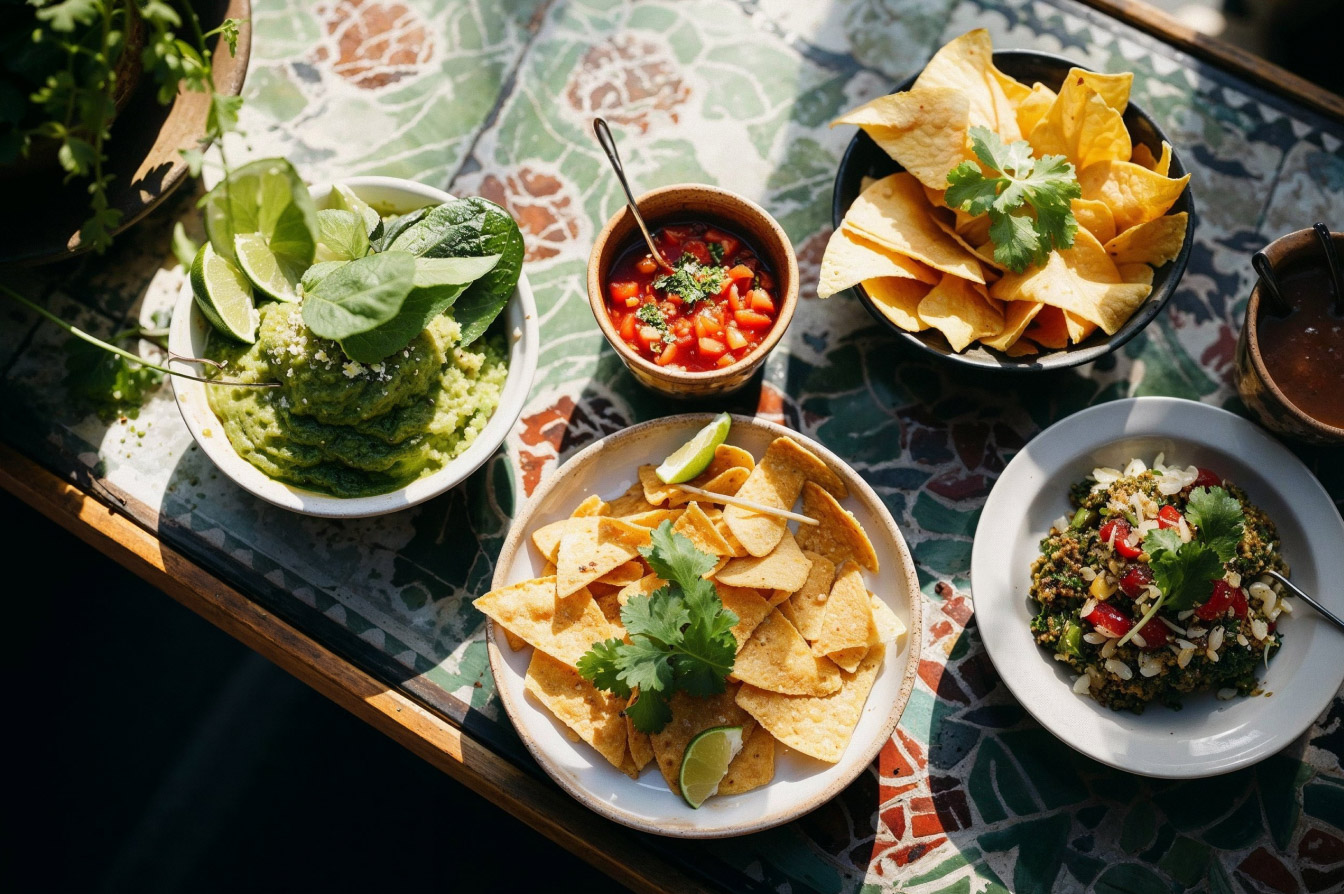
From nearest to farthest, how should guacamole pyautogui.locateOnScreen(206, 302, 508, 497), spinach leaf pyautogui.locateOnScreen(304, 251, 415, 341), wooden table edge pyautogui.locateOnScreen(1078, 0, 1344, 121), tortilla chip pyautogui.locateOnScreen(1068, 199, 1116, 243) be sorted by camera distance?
1. spinach leaf pyautogui.locateOnScreen(304, 251, 415, 341)
2. guacamole pyautogui.locateOnScreen(206, 302, 508, 497)
3. tortilla chip pyautogui.locateOnScreen(1068, 199, 1116, 243)
4. wooden table edge pyautogui.locateOnScreen(1078, 0, 1344, 121)

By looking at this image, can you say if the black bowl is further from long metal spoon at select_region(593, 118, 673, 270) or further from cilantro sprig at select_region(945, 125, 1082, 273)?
long metal spoon at select_region(593, 118, 673, 270)

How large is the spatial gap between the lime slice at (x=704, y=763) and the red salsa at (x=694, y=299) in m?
0.77

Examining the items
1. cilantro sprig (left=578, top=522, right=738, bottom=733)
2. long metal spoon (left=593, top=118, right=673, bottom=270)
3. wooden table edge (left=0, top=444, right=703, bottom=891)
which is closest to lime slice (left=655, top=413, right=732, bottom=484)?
cilantro sprig (left=578, top=522, right=738, bottom=733)

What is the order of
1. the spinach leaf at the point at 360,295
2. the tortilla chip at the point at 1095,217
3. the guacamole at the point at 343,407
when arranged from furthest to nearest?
the tortilla chip at the point at 1095,217 → the guacamole at the point at 343,407 → the spinach leaf at the point at 360,295

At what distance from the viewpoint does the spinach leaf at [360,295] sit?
176cm

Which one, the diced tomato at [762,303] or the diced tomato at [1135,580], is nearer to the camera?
the diced tomato at [1135,580]

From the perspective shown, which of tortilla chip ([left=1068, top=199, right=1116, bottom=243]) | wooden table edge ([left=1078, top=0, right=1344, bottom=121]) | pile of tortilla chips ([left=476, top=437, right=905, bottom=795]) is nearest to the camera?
pile of tortilla chips ([left=476, top=437, right=905, bottom=795])

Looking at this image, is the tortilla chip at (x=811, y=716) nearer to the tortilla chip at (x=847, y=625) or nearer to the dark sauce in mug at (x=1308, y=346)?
the tortilla chip at (x=847, y=625)

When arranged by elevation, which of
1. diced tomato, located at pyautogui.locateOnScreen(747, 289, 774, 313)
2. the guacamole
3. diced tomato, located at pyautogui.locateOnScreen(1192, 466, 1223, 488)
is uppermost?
diced tomato, located at pyautogui.locateOnScreen(747, 289, 774, 313)

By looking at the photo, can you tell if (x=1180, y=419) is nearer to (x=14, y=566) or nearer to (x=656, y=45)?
(x=656, y=45)

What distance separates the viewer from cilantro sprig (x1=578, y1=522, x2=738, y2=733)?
1951mm

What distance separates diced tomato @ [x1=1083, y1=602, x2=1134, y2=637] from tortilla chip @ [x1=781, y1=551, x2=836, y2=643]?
0.56m

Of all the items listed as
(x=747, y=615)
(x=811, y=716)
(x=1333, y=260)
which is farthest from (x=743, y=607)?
(x=1333, y=260)

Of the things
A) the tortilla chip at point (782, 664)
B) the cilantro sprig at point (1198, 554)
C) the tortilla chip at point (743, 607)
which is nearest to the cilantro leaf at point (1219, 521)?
the cilantro sprig at point (1198, 554)
